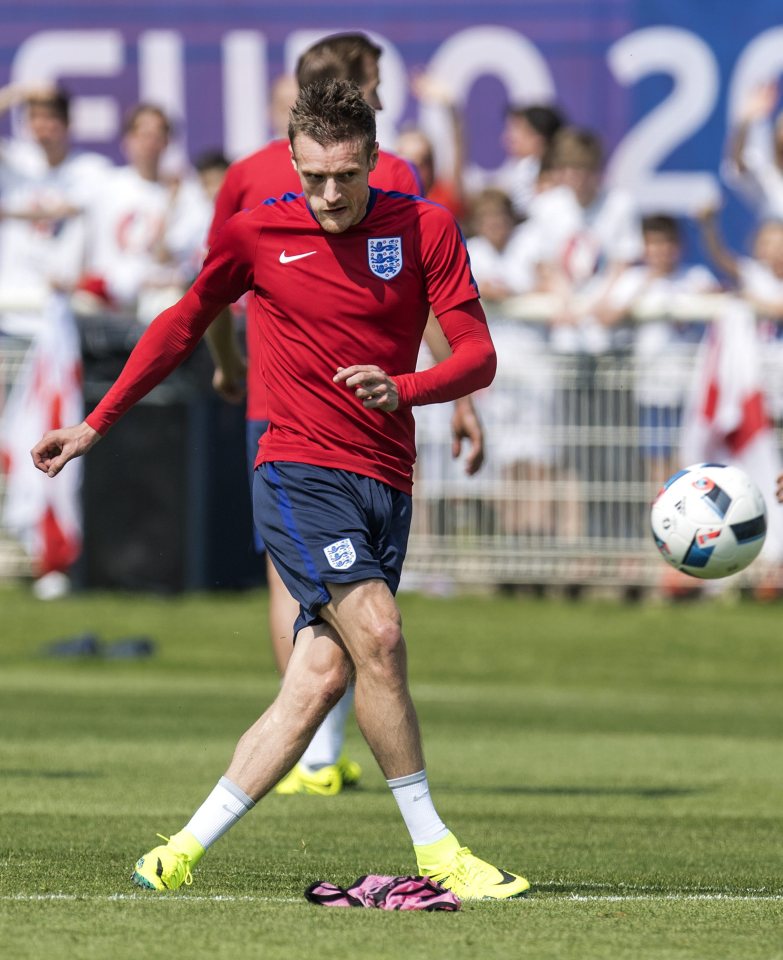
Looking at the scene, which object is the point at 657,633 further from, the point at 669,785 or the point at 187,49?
the point at 187,49

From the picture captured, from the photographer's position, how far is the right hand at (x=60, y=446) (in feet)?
21.2

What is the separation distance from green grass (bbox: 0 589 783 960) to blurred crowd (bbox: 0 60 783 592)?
1.65 metres

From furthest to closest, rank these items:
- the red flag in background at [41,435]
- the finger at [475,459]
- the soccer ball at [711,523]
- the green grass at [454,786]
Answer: the red flag in background at [41,435] → the finger at [475,459] → the soccer ball at [711,523] → the green grass at [454,786]

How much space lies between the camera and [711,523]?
7707 mm

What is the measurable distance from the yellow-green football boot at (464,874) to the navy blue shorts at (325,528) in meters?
0.77

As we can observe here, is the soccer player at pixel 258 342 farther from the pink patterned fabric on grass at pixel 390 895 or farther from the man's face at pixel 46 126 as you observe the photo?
the man's face at pixel 46 126

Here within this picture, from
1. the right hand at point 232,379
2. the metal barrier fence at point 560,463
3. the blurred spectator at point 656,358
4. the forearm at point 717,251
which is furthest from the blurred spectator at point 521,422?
the right hand at point 232,379

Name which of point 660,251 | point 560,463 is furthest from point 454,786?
point 660,251

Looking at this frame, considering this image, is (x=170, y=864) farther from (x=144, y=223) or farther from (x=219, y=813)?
(x=144, y=223)

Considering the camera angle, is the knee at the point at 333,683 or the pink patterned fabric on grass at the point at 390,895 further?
the knee at the point at 333,683

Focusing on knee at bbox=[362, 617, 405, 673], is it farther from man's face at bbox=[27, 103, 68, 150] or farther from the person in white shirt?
man's face at bbox=[27, 103, 68, 150]

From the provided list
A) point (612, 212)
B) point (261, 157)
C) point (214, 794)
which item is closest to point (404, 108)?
point (612, 212)

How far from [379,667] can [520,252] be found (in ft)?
35.3

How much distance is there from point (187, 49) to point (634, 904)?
1449 cm
